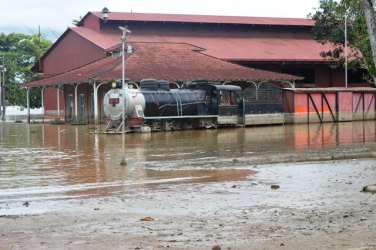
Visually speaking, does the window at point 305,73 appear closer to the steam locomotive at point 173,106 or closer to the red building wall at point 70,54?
the red building wall at point 70,54

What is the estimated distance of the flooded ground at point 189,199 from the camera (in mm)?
7867

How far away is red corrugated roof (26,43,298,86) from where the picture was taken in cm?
4262

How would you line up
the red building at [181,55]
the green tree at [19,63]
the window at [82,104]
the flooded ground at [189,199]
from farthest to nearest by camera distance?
the green tree at [19,63]
the window at [82,104]
the red building at [181,55]
the flooded ground at [189,199]

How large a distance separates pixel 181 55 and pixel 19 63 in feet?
128

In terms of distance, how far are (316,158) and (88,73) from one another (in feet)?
94.2

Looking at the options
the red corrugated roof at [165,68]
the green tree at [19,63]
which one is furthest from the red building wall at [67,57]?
the green tree at [19,63]

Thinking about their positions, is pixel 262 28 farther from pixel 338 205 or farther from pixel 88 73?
pixel 338 205

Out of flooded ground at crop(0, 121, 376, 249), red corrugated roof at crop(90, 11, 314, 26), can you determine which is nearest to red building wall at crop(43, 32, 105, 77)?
red corrugated roof at crop(90, 11, 314, 26)

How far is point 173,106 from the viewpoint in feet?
118

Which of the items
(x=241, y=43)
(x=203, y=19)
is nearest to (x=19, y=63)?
(x=203, y=19)

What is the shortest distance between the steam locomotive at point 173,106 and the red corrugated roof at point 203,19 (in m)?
20.8

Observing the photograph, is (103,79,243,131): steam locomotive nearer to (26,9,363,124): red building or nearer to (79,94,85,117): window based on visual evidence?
(26,9,363,124): red building

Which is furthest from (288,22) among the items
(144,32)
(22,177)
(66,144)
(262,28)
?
(22,177)

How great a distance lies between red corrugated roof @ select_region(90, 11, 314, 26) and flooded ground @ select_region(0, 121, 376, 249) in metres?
38.0
